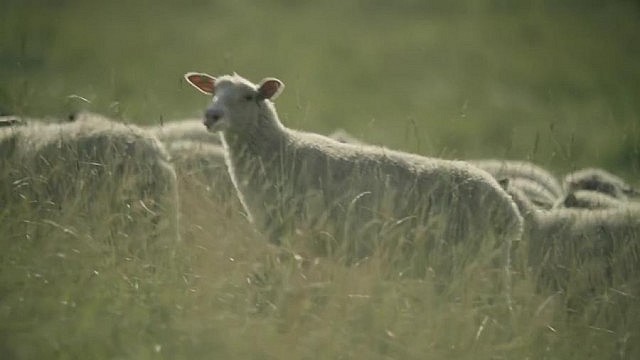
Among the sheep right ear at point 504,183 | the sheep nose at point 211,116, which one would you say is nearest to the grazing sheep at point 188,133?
the sheep nose at point 211,116

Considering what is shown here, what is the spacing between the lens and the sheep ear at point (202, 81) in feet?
19.8

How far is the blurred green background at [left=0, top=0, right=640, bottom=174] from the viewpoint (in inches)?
267

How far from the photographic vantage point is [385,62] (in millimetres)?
8469

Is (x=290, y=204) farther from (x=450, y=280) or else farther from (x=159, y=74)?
(x=159, y=74)

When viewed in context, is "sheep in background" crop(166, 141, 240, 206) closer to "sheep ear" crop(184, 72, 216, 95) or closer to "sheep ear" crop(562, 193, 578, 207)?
"sheep ear" crop(184, 72, 216, 95)

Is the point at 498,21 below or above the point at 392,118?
above

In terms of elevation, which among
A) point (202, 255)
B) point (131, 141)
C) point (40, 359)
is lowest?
point (40, 359)

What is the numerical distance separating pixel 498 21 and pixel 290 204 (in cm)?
278

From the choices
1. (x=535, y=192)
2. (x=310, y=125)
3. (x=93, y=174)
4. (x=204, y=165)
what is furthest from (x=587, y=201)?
(x=93, y=174)

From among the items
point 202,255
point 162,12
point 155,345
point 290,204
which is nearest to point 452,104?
point 162,12

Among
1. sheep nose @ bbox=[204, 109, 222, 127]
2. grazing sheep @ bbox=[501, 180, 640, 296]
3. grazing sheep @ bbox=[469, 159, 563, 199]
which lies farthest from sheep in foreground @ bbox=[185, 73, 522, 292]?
grazing sheep @ bbox=[469, 159, 563, 199]

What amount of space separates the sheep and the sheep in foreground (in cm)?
43

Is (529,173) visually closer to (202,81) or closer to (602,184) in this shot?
(602,184)

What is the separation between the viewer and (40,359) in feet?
14.2
